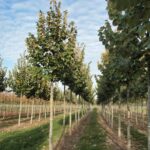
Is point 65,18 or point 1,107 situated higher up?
point 65,18

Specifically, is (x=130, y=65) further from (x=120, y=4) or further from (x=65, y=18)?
(x=120, y=4)

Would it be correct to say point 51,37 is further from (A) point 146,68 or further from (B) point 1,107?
(B) point 1,107

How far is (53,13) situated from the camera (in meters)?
13.5

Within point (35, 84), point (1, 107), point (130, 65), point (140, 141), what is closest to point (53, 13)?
point (130, 65)

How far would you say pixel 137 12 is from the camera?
188 centimetres

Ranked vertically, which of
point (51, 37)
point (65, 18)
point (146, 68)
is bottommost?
point (146, 68)

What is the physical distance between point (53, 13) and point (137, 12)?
11893mm

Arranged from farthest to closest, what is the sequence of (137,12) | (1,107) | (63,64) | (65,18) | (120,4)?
(1,107)
(65,18)
(63,64)
(137,12)
(120,4)

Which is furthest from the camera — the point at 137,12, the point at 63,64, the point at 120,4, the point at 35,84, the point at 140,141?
the point at 35,84

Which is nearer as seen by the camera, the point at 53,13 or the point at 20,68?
the point at 53,13

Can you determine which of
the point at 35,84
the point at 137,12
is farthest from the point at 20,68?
the point at 137,12

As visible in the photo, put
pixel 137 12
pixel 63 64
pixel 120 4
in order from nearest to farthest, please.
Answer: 1. pixel 120 4
2. pixel 137 12
3. pixel 63 64

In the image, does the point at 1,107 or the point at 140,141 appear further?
the point at 1,107

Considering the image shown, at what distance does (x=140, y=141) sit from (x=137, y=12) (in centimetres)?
1762
